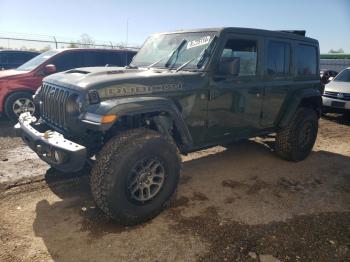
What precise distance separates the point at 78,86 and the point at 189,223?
1819mm

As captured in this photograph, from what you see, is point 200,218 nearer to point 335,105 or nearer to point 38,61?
point 38,61

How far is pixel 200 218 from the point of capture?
11.4 ft

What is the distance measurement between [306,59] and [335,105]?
4.79m

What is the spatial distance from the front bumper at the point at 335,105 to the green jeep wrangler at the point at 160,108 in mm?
4841

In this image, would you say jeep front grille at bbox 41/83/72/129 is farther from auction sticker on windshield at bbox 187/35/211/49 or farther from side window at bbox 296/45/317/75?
side window at bbox 296/45/317/75

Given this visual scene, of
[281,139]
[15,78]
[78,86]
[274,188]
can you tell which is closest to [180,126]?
[78,86]

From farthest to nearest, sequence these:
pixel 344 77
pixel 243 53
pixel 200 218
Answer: pixel 344 77, pixel 243 53, pixel 200 218

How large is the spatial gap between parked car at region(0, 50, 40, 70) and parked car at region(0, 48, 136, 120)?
2.90 meters

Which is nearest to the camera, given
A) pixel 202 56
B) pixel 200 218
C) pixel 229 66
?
pixel 200 218

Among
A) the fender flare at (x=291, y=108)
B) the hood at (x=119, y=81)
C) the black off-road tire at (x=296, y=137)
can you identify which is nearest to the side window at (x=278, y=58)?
the fender flare at (x=291, y=108)

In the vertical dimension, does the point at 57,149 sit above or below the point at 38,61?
below

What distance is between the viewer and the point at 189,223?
132 inches

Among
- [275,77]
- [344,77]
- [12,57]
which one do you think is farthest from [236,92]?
[12,57]

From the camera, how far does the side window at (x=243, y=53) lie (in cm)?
400
